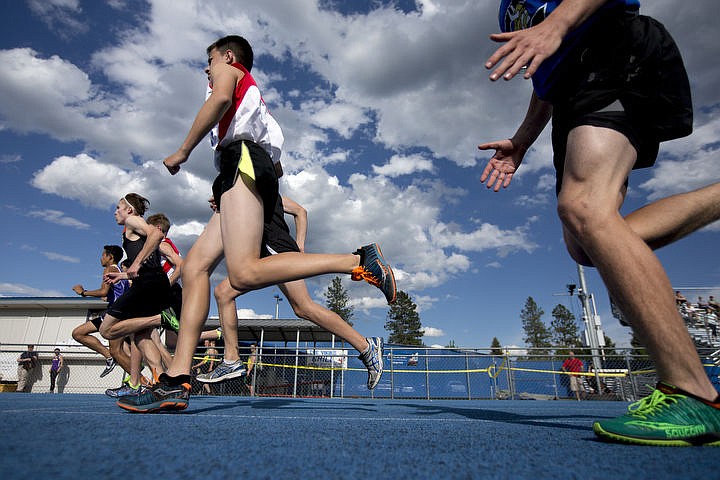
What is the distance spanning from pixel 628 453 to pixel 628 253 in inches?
22.6

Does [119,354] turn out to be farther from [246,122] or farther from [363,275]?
[363,275]

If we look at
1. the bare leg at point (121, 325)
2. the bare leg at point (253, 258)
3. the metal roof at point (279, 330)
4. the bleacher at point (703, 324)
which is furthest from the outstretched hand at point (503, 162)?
the metal roof at point (279, 330)

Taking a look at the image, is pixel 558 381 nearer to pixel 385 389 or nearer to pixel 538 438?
pixel 385 389

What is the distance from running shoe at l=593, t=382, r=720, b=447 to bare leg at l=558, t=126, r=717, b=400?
0.04 meters

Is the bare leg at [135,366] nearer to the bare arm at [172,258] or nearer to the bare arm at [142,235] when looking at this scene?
the bare arm at [172,258]

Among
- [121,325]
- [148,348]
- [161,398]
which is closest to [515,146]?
[161,398]

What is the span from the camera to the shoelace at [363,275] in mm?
2354

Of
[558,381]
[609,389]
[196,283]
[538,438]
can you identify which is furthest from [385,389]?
[538,438]

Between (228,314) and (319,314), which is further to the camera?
(228,314)

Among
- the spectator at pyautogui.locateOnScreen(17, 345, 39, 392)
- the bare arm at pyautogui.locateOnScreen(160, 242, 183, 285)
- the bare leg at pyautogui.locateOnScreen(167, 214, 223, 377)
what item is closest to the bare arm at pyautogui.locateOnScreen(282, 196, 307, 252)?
the bare leg at pyautogui.locateOnScreen(167, 214, 223, 377)

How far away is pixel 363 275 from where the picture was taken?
235cm

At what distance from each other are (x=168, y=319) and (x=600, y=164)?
16.3ft

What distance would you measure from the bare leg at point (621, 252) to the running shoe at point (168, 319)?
4.75 meters

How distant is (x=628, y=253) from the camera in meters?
1.29
